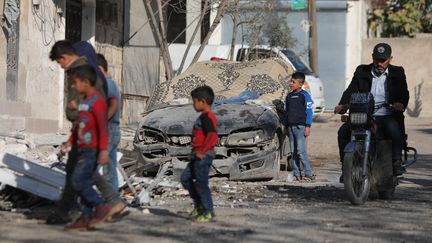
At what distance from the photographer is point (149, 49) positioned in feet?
69.7

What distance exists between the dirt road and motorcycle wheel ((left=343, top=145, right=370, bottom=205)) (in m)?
0.12

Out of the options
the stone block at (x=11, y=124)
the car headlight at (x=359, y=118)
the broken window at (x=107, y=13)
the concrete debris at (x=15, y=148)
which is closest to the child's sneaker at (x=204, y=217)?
the car headlight at (x=359, y=118)

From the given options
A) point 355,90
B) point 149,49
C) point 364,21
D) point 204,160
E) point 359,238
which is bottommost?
point 359,238

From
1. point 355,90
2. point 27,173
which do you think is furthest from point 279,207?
point 27,173

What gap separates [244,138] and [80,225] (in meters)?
4.81

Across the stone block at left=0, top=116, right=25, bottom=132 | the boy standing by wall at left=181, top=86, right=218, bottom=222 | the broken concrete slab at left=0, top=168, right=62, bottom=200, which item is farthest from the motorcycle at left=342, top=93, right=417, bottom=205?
the stone block at left=0, top=116, right=25, bottom=132

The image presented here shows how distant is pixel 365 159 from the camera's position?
30.8 feet

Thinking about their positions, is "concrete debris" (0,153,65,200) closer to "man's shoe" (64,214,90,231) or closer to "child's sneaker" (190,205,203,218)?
"man's shoe" (64,214,90,231)

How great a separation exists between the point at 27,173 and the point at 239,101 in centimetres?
512

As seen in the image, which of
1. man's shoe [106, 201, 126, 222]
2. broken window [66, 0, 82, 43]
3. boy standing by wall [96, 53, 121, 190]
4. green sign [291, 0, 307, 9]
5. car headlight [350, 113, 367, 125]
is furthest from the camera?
green sign [291, 0, 307, 9]

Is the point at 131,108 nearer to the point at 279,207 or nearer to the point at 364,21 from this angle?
the point at 279,207

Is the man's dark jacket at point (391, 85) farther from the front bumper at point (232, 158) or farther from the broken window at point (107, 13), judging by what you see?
the broken window at point (107, 13)

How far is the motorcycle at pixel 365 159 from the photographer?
9.15m

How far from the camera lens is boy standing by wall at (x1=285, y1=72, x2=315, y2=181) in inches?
496
